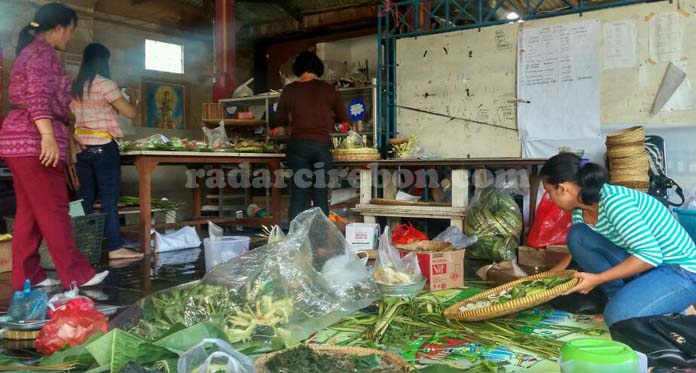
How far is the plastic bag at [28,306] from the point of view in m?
3.11

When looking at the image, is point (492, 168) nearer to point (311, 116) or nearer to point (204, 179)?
point (311, 116)

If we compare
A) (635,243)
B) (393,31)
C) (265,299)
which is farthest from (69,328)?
(393,31)

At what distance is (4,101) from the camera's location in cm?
801

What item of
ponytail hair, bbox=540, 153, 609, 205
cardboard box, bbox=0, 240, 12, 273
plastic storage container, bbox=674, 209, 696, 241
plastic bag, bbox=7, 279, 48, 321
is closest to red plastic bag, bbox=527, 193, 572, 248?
plastic storage container, bbox=674, 209, 696, 241

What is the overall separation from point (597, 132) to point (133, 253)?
4.73m

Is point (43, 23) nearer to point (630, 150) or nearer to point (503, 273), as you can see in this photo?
point (503, 273)

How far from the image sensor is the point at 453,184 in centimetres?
599

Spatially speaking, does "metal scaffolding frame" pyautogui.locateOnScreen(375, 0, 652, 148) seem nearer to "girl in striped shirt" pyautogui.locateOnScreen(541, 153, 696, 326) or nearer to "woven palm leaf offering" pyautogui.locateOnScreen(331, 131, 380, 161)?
"woven palm leaf offering" pyautogui.locateOnScreen(331, 131, 380, 161)

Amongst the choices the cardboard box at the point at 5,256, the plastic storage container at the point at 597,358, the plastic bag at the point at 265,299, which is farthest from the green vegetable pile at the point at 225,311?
the cardboard box at the point at 5,256

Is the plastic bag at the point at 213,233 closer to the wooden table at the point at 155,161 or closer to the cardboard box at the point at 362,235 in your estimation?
the cardboard box at the point at 362,235

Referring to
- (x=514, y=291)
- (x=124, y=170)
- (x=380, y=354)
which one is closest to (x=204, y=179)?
(x=124, y=170)

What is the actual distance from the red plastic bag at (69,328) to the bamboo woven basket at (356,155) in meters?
3.94

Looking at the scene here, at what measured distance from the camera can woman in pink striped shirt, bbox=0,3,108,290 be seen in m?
3.77

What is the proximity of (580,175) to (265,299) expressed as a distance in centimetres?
168
